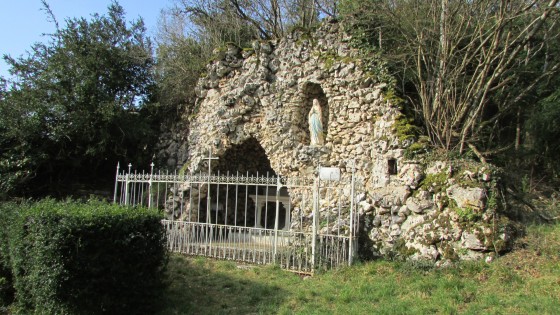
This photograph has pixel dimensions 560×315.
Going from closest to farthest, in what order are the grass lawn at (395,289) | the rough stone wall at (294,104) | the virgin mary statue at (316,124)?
the grass lawn at (395,289) < the rough stone wall at (294,104) < the virgin mary statue at (316,124)

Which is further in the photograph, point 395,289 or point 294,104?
point 294,104

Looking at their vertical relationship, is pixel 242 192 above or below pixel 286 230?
above

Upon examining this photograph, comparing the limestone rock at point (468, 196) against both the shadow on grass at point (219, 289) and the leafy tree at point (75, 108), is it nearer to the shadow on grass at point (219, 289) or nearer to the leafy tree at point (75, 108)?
the shadow on grass at point (219, 289)

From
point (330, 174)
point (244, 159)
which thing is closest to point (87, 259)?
point (330, 174)

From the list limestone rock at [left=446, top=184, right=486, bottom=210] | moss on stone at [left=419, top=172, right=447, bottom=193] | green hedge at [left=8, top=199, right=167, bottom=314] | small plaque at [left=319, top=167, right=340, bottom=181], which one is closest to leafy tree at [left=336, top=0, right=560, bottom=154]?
moss on stone at [left=419, top=172, right=447, bottom=193]

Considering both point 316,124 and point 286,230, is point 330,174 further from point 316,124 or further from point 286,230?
point 316,124

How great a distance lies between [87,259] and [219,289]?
95.0 inches

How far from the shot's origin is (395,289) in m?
6.11

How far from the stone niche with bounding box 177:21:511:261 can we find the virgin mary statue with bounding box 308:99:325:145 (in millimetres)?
185

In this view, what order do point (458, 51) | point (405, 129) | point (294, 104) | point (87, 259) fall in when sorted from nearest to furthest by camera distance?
1. point (87, 259)
2. point (458, 51)
3. point (405, 129)
4. point (294, 104)

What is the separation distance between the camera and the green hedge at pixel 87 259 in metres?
5.15

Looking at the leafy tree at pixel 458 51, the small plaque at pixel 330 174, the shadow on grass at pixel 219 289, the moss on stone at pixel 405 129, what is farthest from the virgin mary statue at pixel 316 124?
the shadow on grass at pixel 219 289

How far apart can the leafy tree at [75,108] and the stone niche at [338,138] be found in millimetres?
2449

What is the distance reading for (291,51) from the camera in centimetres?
1182
